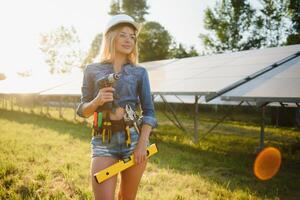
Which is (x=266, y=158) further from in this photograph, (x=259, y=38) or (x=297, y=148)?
(x=259, y=38)

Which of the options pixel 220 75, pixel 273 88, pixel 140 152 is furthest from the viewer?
pixel 220 75

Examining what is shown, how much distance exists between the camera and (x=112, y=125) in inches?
99.3

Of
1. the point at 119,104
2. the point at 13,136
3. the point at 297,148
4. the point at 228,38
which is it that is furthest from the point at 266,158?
the point at 228,38

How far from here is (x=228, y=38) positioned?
39531 mm

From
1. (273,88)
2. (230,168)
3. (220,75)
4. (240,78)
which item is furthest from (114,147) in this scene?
(220,75)

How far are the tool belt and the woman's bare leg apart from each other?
0.21 metres

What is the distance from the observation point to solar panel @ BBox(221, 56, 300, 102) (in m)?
6.20

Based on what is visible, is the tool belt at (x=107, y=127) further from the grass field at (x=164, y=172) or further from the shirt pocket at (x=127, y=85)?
the grass field at (x=164, y=172)

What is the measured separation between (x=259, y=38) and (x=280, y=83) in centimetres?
3435

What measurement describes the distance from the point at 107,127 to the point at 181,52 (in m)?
44.7

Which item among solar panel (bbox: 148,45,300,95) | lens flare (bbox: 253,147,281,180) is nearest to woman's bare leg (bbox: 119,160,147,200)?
lens flare (bbox: 253,147,281,180)

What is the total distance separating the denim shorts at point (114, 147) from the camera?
2496mm

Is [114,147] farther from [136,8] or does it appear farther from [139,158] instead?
[136,8]

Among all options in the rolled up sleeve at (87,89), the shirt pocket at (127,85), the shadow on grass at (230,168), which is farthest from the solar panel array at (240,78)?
the rolled up sleeve at (87,89)
